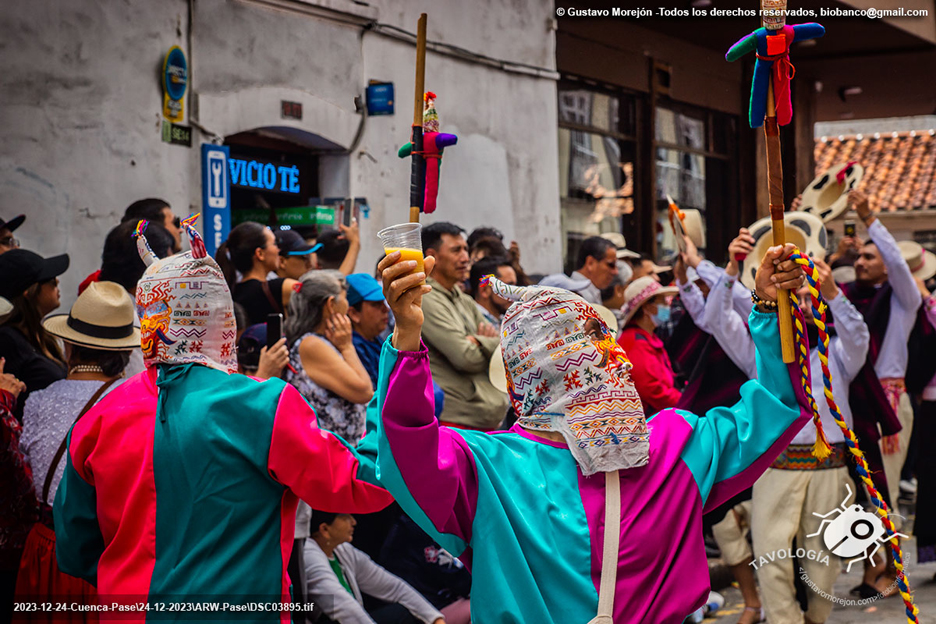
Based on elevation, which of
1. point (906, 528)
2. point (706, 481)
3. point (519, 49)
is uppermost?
point (519, 49)

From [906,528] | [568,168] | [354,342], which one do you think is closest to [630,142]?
[568,168]

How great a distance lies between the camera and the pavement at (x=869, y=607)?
6.36 metres

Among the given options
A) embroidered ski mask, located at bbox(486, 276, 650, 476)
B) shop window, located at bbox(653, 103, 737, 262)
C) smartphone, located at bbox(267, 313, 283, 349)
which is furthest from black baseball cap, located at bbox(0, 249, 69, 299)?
shop window, located at bbox(653, 103, 737, 262)

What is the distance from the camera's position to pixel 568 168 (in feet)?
42.6

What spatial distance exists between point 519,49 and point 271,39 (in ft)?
11.3

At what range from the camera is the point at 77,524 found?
10.4 feet

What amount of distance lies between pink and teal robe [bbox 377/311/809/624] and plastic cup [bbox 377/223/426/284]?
30 cm

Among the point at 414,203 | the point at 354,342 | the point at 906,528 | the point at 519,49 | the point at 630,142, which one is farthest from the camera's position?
the point at 630,142

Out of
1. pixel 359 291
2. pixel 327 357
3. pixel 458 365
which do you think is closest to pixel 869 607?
pixel 458 365

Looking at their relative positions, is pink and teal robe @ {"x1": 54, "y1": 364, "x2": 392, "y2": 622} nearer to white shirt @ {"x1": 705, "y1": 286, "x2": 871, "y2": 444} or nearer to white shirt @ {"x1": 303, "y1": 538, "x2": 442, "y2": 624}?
white shirt @ {"x1": 303, "y1": 538, "x2": 442, "y2": 624}

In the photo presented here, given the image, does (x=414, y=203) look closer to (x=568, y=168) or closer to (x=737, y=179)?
(x=568, y=168)

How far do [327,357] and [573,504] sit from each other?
8.07 feet

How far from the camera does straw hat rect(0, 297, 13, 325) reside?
4.54 meters

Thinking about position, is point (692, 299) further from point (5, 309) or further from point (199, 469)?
point (199, 469)
